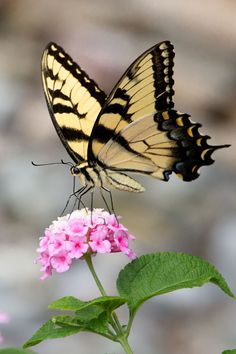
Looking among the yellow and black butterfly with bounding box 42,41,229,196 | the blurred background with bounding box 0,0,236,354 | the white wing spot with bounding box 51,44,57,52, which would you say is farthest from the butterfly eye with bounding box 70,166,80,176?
the blurred background with bounding box 0,0,236,354

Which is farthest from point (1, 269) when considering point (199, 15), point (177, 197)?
point (199, 15)

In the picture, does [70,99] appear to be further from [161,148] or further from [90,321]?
[90,321]

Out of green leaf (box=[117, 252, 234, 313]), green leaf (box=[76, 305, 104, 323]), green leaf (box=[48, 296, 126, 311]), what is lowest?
green leaf (box=[76, 305, 104, 323])

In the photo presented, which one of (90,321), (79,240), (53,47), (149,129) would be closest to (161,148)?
(149,129)

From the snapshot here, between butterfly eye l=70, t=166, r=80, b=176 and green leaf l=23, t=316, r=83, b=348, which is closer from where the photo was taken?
green leaf l=23, t=316, r=83, b=348

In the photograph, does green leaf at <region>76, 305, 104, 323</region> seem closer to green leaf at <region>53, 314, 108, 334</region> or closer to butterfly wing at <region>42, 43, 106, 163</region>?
green leaf at <region>53, 314, 108, 334</region>

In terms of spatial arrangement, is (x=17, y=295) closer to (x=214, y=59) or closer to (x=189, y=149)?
(x=214, y=59)

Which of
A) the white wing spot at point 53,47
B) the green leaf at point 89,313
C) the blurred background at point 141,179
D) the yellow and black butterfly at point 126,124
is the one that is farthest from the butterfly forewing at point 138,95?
the blurred background at point 141,179
